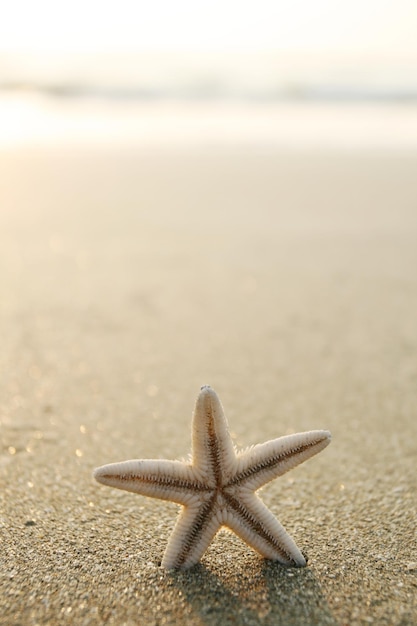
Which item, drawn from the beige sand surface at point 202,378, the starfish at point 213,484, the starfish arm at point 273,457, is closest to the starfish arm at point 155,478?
the starfish at point 213,484

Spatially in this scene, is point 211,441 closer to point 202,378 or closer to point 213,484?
point 213,484

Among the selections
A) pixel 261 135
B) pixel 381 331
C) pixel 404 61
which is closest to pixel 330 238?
pixel 381 331

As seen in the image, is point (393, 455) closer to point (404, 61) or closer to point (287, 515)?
point (287, 515)

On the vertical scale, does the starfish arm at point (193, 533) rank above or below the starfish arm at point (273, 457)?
below

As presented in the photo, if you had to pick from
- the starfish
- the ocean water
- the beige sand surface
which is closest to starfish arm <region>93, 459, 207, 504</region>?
the starfish

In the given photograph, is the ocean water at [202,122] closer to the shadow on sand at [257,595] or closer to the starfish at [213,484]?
the starfish at [213,484]

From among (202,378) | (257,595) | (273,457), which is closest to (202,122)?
(202,378)
